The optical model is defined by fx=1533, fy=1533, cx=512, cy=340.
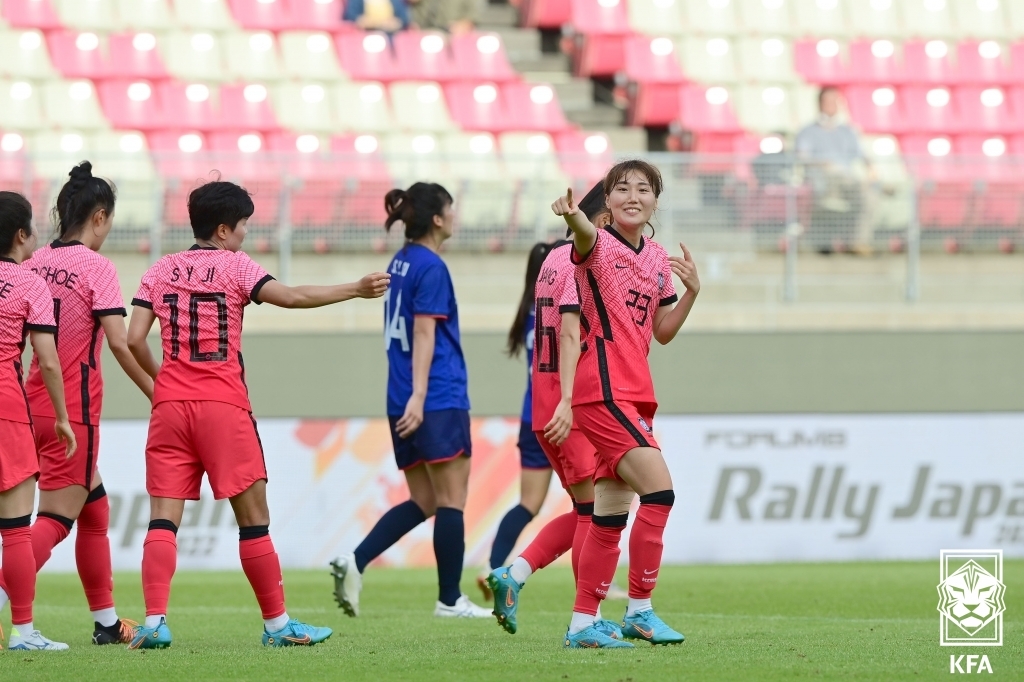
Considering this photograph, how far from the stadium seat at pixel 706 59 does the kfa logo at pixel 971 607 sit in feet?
27.4

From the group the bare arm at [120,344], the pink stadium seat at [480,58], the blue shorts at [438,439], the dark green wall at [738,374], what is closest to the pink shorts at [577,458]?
the blue shorts at [438,439]

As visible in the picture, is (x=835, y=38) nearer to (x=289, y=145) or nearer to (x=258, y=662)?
(x=289, y=145)

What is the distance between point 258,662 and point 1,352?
161cm

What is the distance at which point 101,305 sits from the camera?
6137mm

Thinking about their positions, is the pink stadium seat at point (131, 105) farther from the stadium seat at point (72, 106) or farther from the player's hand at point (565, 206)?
the player's hand at point (565, 206)

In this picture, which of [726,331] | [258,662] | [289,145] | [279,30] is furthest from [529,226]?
[258,662]

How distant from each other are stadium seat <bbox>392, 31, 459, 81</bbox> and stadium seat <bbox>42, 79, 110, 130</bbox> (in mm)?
3288

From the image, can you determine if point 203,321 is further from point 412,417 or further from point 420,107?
point 420,107

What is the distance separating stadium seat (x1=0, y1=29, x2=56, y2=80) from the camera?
627 inches

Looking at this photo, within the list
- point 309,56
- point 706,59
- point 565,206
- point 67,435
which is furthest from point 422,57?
point 565,206

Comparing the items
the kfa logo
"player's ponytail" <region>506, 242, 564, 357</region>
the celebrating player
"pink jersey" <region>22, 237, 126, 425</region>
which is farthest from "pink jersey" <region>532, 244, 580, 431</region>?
the kfa logo

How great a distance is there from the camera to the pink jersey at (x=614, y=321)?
5.65 meters

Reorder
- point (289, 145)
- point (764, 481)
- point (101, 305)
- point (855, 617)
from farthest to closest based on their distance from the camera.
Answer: point (289, 145) → point (764, 481) → point (855, 617) → point (101, 305)

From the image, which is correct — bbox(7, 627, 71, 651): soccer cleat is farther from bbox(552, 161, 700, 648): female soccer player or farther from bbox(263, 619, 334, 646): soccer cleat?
bbox(552, 161, 700, 648): female soccer player
